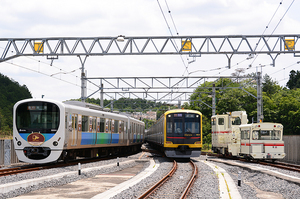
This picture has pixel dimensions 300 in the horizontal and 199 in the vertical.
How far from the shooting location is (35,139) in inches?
701

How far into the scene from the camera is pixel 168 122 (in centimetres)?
2484

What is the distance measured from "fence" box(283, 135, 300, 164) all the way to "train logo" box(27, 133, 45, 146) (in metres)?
14.5

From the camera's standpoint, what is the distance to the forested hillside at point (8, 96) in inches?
2434

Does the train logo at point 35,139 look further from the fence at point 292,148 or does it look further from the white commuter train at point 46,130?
the fence at point 292,148

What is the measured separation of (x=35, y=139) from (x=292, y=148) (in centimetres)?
1509

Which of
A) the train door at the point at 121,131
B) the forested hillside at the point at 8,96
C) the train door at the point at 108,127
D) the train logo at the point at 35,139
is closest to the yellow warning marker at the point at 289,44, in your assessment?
the train door at the point at 108,127

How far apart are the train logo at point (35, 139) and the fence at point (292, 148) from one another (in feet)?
47.6

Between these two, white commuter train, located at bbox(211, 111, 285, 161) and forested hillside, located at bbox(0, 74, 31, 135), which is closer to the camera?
white commuter train, located at bbox(211, 111, 285, 161)

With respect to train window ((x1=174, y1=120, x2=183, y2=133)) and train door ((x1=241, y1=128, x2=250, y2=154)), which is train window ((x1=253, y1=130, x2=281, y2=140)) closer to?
train door ((x1=241, y1=128, x2=250, y2=154))

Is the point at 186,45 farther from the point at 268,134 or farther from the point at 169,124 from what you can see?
the point at 268,134

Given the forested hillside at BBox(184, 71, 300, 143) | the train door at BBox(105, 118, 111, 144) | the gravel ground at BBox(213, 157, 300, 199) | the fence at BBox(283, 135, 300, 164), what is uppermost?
the forested hillside at BBox(184, 71, 300, 143)

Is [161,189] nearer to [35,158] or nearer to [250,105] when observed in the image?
[35,158]

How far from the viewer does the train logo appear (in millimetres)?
17734

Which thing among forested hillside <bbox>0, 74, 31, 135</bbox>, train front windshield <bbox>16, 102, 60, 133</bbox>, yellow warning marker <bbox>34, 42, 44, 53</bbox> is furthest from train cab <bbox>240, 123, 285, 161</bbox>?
forested hillside <bbox>0, 74, 31, 135</bbox>
